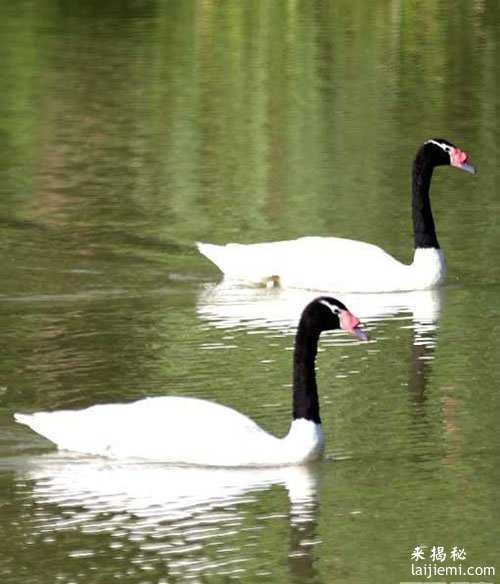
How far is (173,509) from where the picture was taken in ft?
35.3

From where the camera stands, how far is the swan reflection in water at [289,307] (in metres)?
15.4

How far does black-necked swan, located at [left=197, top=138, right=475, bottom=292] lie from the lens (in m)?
16.5

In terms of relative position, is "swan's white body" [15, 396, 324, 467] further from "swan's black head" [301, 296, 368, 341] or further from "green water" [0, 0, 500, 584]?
"swan's black head" [301, 296, 368, 341]

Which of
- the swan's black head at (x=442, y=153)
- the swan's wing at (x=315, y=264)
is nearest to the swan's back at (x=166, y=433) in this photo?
the swan's wing at (x=315, y=264)

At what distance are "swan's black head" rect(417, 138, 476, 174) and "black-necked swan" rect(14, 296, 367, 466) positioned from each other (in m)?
6.37

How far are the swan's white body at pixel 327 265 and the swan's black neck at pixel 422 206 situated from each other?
171 mm

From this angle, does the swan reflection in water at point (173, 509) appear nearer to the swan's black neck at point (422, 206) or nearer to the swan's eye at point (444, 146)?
the swan's black neck at point (422, 206)

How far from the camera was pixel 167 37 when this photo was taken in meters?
34.2

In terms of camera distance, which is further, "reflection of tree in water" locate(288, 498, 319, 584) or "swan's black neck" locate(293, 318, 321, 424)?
"swan's black neck" locate(293, 318, 321, 424)

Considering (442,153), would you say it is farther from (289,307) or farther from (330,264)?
(289,307)

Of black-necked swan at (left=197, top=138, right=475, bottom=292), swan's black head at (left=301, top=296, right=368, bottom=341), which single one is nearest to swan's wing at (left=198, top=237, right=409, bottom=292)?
black-necked swan at (left=197, top=138, right=475, bottom=292)

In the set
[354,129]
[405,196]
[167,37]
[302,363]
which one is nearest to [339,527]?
[302,363]

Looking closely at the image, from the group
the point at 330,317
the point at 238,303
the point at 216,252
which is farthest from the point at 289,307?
the point at 330,317

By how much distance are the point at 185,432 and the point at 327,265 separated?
5372 mm
